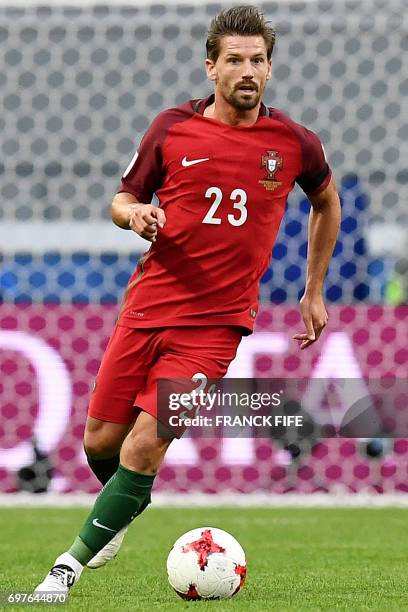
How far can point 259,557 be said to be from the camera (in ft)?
18.9

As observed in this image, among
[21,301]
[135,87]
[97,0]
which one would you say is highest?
[97,0]

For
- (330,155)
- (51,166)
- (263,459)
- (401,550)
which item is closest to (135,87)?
(51,166)

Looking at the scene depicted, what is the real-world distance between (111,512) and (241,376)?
394 cm

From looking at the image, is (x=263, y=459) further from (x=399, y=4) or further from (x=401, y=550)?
(x=399, y=4)

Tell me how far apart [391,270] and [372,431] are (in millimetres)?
3695

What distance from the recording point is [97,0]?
9117mm

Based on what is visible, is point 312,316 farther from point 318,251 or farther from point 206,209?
point 206,209

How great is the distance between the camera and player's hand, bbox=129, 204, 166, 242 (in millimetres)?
3992

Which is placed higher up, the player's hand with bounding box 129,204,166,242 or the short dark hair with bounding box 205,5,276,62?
the short dark hair with bounding box 205,5,276,62

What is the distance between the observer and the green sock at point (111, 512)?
4250 mm

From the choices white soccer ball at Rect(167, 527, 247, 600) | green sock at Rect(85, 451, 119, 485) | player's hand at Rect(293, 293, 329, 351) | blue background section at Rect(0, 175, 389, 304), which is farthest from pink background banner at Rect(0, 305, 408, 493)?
white soccer ball at Rect(167, 527, 247, 600)

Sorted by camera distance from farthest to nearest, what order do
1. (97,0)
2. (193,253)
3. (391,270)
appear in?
(391,270) → (97,0) → (193,253)

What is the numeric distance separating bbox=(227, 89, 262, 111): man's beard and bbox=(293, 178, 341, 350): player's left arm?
49cm

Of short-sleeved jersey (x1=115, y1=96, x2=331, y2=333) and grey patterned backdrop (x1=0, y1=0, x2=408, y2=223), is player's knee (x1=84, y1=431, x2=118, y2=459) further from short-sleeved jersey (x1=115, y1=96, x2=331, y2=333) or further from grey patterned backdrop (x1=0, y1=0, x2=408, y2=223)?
grey patterned backdrop (x1=0, y1=0, x2=408, y2=223)
